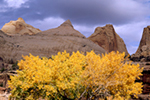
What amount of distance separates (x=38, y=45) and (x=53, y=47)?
16.5 ft

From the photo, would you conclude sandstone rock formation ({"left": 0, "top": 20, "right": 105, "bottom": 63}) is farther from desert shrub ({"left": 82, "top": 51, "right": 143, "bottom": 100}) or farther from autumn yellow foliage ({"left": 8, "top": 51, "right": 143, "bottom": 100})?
desert shrub ({"left": 82, "top": 51, "right": 143, "bottom": 100})

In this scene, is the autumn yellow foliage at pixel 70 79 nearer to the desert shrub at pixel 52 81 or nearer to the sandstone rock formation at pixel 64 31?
the desert shrub at pixel 52 81

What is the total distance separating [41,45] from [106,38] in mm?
35926

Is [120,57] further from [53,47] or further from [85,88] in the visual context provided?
[53,47]

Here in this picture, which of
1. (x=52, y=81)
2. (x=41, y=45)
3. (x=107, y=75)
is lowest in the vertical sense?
(x=52, y=81)

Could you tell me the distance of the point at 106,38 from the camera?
2950 inches

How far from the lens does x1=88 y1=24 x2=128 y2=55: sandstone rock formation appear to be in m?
74.9

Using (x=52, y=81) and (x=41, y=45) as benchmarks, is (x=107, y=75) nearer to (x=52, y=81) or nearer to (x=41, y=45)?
(x=52, y=81)

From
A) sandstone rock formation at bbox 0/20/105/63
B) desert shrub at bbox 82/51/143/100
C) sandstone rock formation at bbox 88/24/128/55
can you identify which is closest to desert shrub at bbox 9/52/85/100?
desert shrub at bbox 82/51/143/100

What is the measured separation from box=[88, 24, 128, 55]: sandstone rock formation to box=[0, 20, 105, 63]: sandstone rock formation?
15.6m

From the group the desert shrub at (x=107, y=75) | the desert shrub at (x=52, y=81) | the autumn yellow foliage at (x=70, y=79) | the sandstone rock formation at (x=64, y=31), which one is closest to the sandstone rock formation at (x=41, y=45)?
the sandstone rock formation at (x=64, y=31)

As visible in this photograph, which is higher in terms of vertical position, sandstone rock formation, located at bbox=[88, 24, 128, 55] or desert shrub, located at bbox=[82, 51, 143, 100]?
sandstone rock formation, located at bbox=[88, 24, 128, 55]

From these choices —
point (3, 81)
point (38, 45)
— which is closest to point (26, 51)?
point (38, 45)

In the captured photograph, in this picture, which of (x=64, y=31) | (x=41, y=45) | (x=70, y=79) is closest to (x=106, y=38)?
(x=64, y=31)
